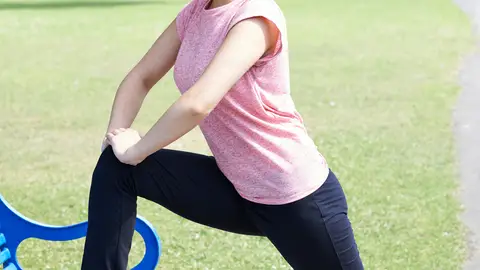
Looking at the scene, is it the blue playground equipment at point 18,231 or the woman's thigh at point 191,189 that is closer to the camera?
the woman's thigh at point 191,189

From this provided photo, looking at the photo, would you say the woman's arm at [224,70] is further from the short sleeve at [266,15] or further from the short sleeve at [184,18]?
the short sleeve at [184,18]

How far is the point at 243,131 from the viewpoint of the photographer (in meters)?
2.68

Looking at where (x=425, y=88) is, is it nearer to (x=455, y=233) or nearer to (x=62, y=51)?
(x=455, y=233)

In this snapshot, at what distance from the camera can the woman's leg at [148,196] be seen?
275 cm

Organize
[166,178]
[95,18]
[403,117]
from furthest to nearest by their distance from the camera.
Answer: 1. [95,18]
2. [403,117]
3. [166,178]

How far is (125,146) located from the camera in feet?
8.95

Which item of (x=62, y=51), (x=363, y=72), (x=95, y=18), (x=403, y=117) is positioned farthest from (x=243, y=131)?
(x=95, y=18)

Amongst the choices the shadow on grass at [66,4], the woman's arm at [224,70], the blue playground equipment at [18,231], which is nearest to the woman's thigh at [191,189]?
the woman's arm at [224,70]

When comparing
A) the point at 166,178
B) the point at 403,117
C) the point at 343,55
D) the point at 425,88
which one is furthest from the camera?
the point at 343,55

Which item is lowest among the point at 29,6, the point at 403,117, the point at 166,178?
the point at 29,6

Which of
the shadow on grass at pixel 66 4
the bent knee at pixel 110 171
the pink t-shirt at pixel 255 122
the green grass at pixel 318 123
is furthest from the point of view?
the shadow on grass at pixel 66 4

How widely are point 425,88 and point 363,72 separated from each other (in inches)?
54.4

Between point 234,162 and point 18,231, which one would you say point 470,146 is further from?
point 234,162

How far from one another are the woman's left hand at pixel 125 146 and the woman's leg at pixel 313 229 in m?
0.38
